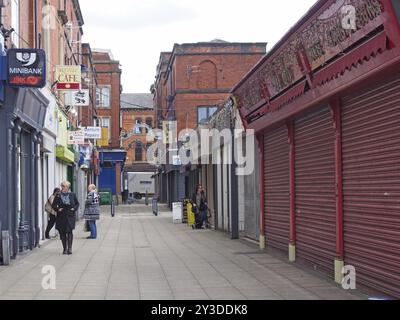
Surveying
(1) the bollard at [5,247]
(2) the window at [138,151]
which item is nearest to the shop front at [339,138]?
(1) the bollard at [5,247]

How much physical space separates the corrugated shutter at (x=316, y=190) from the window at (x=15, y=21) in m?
6.89

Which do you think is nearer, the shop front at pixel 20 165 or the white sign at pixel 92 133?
the shop front at pixel 20 165

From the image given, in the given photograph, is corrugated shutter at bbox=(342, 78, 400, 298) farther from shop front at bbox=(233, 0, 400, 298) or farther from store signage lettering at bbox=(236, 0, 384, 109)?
store signage lettering at bbox=(236, 0, 384, 109)

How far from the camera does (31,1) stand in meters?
18.2

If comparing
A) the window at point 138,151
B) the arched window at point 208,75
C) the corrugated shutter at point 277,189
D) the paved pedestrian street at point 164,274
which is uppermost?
the arched window at point 208,75

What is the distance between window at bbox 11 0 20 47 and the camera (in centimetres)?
1545

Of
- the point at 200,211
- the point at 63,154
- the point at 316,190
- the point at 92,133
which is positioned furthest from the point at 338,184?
the point at 92,133

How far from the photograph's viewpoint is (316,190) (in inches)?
480

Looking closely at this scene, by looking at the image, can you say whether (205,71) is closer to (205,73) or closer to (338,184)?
(205,73)

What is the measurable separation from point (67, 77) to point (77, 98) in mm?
4441

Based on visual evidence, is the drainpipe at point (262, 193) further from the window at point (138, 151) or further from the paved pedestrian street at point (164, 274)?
the window at point (138, 151)

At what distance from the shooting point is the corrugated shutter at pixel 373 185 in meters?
8.63

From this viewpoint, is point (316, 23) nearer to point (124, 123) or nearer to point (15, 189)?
point (15, 189)

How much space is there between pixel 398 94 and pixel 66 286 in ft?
19.0
